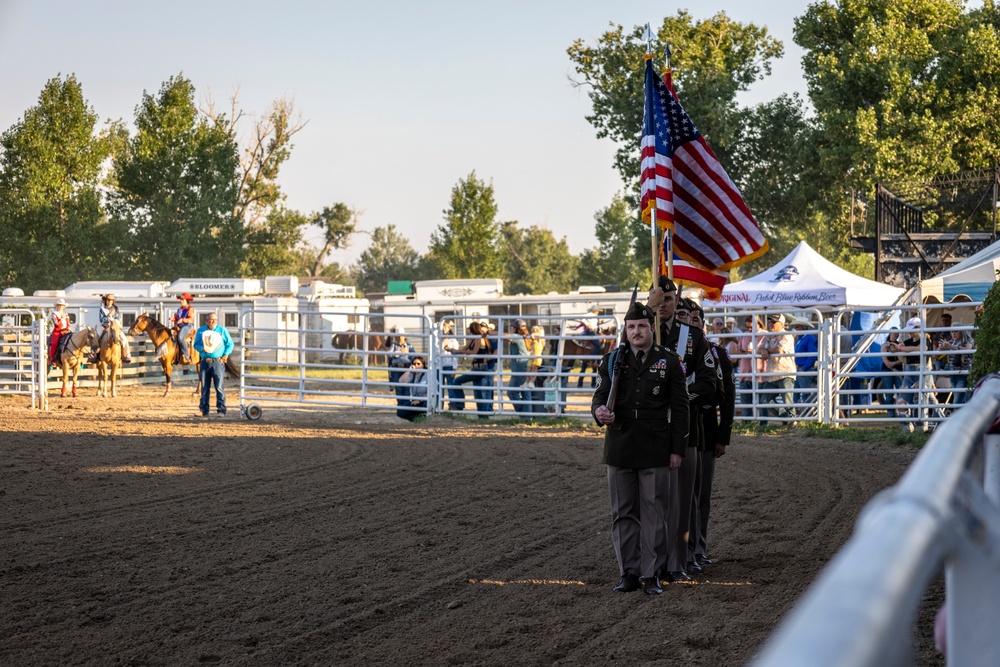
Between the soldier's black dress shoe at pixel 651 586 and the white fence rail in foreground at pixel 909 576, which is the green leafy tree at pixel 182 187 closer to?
the soldier's black dress shoe at pixel 651 586

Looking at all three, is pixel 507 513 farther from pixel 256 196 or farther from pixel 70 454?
pixel 256 196

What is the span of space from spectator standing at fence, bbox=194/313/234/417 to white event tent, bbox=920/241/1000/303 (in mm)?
12591

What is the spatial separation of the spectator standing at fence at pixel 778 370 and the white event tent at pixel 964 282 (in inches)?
141

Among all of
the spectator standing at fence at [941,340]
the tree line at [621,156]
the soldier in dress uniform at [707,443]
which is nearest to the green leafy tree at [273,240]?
the tree line at [621,156]

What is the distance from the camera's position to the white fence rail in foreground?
1.07m

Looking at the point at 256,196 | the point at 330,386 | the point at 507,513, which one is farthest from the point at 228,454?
the point at 256,196

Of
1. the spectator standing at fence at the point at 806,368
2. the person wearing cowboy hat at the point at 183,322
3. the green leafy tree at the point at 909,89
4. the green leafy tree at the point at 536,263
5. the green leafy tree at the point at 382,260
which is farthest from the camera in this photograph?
the green leafy tree at the point at 382,260

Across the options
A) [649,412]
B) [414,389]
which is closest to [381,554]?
[649,412]

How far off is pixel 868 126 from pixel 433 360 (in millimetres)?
19045

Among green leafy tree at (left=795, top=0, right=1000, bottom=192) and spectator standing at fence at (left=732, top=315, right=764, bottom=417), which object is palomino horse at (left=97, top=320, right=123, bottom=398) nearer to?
spectator standing at fence at (left=732, top=315, right=764, bottom=417)

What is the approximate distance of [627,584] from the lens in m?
6.95

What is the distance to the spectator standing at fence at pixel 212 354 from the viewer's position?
750 inches

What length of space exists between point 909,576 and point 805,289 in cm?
2144

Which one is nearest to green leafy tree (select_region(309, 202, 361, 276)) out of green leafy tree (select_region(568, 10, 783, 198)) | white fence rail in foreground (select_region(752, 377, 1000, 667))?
green leafy tree (select_region(568, 10, 783, 198))
